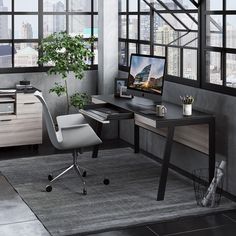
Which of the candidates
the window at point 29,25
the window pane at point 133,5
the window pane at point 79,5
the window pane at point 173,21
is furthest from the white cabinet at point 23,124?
the window pane at point 173,21

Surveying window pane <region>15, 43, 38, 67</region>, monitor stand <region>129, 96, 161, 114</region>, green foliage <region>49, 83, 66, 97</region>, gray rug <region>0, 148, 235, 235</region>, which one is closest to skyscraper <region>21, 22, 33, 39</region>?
window pane <region>15, 43, 38, 67</region>

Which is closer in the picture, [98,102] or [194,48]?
[194,48]

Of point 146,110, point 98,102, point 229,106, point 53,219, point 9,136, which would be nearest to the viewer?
point 53,219

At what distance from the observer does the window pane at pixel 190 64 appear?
236 inches

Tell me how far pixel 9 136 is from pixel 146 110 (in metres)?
2.13

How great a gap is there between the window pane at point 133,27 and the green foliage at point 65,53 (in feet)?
1.94

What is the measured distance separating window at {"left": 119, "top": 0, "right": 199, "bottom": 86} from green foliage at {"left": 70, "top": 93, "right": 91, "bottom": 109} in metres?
0.64

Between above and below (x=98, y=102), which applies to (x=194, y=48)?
above

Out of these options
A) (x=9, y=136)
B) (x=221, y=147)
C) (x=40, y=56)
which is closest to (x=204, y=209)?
(x=221, y=147)

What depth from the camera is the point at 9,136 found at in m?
7.07

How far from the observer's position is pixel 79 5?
25.7ft

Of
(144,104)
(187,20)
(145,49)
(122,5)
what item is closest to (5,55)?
(122,5)

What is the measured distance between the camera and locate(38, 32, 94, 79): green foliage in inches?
280

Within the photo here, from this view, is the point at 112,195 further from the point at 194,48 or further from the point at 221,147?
the point at 194,48
